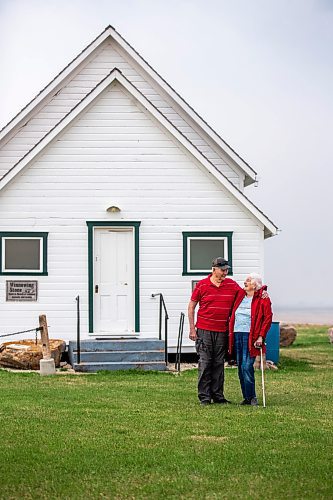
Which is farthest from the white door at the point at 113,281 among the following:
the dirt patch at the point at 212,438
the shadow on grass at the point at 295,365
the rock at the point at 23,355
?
the dirt patch at the point at 212,438

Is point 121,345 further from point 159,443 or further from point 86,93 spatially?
point 159,443

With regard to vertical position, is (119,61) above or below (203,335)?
above

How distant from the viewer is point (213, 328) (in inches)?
602

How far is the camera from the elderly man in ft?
50.0

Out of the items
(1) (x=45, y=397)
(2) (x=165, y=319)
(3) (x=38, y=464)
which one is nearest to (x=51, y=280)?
(2) (x=165, y=319)

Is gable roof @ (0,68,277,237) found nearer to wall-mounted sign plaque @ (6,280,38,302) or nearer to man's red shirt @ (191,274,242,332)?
wall-mounted sign plaque @ (6,280,38,302)

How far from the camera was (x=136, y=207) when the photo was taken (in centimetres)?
2348

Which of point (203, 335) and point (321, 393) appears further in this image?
point (321, 393)

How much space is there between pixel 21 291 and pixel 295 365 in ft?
19.8

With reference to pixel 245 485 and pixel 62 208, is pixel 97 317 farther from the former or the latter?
pixel 245 485

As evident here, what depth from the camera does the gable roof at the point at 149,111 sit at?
2289 cm

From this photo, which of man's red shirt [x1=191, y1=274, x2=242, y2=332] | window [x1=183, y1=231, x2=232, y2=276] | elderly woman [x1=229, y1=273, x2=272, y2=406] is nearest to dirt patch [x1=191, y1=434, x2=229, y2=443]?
elderly woman [x1=229, y1=273, x2=272, y2=406]

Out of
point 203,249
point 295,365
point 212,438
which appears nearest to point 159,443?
point 212,438

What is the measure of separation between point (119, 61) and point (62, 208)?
4100 millimetres
